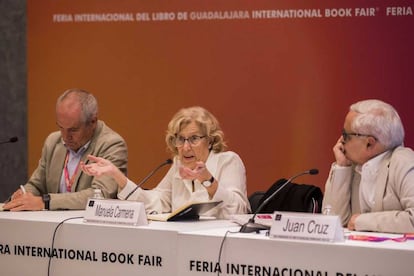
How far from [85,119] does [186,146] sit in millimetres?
752

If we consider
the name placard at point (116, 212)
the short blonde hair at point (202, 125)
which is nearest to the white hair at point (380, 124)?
the short blonde hair at point (202, 125)

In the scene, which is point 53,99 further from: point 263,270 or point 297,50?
point 263,270

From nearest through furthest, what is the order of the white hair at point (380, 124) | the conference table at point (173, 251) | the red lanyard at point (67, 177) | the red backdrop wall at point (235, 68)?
the conference table at point (173, 251)
the white hair at point (380, 124)
the red lanyard at point (67, 177)
the red backdrop wall at point (235, 68)

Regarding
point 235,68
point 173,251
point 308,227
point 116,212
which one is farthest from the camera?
point 235,68

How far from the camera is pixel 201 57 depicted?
609 cm

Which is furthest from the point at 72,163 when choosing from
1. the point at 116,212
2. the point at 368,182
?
the point at 368,182

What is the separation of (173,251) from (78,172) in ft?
5.02

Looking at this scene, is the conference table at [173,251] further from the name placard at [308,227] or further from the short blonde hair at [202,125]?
the short blonde hair at [202,125]

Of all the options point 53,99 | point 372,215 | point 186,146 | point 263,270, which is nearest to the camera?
point 263,270

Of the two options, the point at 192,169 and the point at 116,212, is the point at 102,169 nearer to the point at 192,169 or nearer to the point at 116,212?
the point at 192,169

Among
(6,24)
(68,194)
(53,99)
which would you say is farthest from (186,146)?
(6,24)

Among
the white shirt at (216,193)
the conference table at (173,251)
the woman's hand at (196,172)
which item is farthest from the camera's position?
the white shirt at (216,193)

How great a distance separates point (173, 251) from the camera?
3701mm

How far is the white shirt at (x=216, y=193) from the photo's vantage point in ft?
14.7
